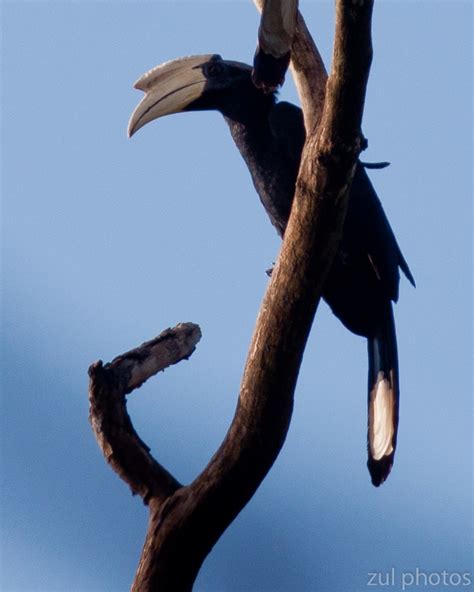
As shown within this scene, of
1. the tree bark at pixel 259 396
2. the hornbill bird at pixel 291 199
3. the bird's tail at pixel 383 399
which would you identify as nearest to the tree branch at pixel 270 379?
the tree bark at pixel 259 396

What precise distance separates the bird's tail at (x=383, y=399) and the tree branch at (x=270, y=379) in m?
0.75

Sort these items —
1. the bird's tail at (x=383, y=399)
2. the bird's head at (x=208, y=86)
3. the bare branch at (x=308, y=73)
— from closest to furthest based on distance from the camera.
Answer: the bare branch at (x=308, y=73) → the bird's tail at (x=383, y=399) → the bird's head at (x=208, y=86)

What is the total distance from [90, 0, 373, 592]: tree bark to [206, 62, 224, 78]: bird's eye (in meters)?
1.45

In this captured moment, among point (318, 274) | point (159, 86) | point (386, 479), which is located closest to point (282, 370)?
point (318, 274)

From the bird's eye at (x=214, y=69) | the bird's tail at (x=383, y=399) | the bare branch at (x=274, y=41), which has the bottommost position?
the bird's tail at (x=383, y=399)

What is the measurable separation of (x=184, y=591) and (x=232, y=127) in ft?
6.54

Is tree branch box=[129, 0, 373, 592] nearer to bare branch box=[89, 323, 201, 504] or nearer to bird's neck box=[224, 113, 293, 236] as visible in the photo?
bare branch box=[89, 323, 201, 504]

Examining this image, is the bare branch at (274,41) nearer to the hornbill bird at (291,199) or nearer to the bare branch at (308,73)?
the bare branch at (308,73)

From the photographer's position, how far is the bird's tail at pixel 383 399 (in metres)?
3.60

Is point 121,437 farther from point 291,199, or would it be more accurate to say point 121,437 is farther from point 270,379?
point 291,199

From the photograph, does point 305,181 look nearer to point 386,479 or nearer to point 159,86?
point 386,479

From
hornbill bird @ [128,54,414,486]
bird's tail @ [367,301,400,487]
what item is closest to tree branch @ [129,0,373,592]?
bird's tail @ [367,301,400,487]

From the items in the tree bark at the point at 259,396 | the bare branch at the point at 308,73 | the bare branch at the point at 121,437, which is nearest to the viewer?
the tree bark at the point at 259,396

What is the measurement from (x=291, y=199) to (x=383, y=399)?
2.57 feet
